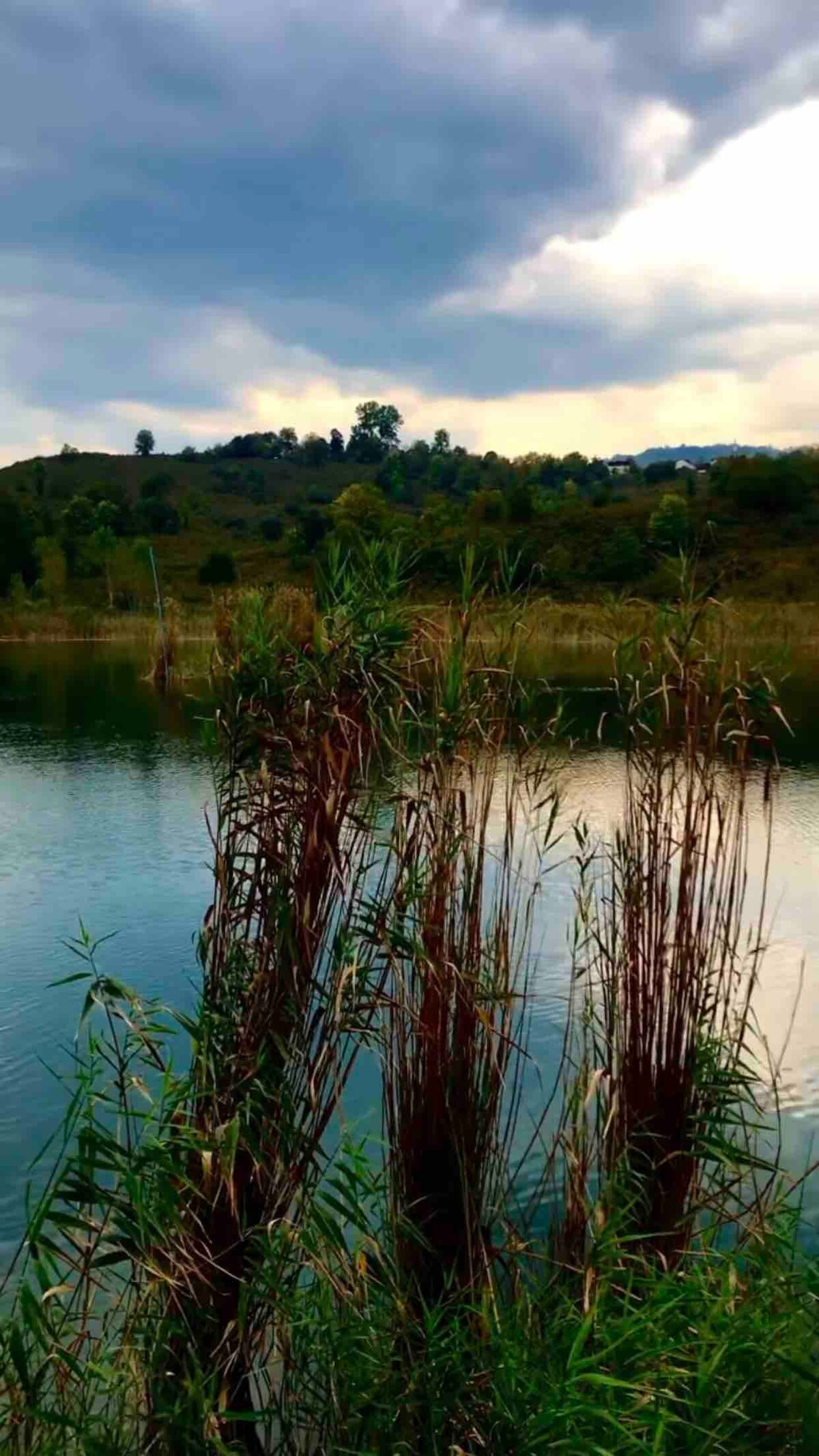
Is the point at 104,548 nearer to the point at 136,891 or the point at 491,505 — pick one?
the point at 491,505

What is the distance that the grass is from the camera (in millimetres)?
2729

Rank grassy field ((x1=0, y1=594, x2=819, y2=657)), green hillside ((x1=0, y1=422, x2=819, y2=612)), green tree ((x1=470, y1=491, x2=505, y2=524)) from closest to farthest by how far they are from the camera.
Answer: grassy field ((x1=0, y1=594, x2=819, y2=657))
green hillside ((x1=0, y1=422, x2=819, y2=612))
green tree ((x1=470, y1=491, x2=505, y2=524))

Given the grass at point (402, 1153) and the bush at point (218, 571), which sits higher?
the bush at point (218, 571)

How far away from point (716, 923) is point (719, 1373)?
4.11 feet

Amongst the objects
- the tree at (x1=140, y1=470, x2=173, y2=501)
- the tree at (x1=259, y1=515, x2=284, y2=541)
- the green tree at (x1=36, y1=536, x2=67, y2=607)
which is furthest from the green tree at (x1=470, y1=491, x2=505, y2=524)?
the tree at (x1=140, y1=470, x2=173, y2=501)

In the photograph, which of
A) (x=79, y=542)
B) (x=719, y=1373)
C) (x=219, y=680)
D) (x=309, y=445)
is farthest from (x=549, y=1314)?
(x=309, y=445)

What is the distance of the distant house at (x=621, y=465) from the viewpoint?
10825cm

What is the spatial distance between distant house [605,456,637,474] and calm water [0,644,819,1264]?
88067mm

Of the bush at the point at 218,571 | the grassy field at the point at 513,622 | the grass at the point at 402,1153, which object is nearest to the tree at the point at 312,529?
the bush at the point at 218,571

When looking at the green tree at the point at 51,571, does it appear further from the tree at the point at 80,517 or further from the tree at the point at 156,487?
the tree at the point at 156,487

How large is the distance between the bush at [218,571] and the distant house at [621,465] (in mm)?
49621

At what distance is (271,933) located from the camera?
335 centimetres

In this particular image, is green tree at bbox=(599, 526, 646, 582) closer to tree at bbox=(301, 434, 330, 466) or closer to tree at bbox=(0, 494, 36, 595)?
tree at bbox=(0, 494, 36, 595)

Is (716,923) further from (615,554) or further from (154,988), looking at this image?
(615,554)
